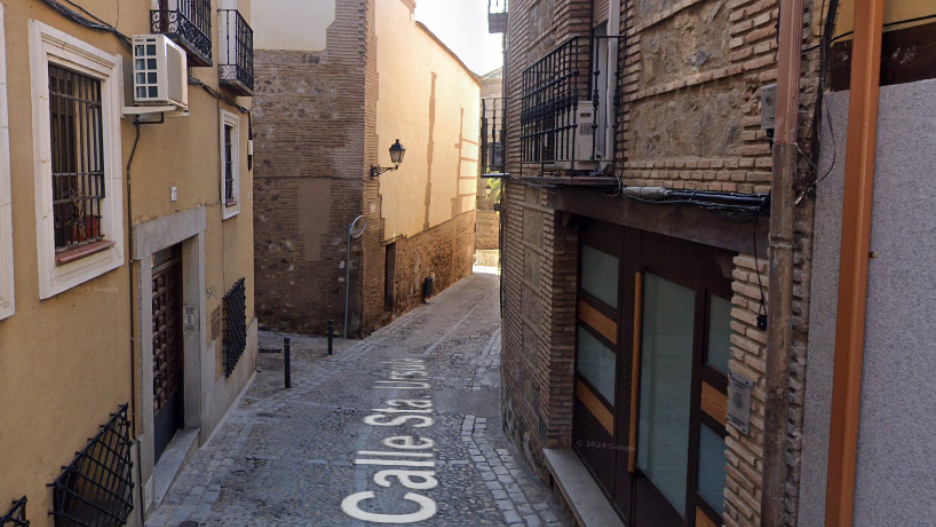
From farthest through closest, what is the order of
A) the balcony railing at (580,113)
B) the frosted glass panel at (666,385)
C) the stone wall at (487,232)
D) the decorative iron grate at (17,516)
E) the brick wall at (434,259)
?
the stone wall at (487,232), the brick wall at (434,259), the balcony railing at (580,113), the frosted glass panel at (666,385), the decorative iron grate at (17,516)

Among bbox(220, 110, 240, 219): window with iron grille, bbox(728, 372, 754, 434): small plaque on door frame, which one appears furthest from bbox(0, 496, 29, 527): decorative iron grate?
bbox(220, 110, 240, 219): window with iron grille

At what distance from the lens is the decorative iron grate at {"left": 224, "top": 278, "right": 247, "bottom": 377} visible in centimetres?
1011

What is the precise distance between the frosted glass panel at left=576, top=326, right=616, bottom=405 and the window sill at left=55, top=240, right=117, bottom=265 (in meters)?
4.09

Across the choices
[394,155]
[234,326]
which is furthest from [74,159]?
[394,155]

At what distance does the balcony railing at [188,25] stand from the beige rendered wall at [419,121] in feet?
32.0

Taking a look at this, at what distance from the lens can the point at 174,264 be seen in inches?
333

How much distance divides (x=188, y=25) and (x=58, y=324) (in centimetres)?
370

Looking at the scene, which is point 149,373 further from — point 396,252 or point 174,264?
point 396,252

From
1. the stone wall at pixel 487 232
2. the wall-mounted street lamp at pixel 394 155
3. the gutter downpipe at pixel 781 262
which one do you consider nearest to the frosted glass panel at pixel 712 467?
the gutter downpipe at pixel 781 262

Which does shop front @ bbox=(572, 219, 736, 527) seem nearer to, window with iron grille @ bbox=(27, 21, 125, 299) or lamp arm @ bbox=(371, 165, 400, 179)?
window with iron grille @ bbox=(27, 21, 125, 299)

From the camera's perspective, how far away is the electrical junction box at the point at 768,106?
3.60 m

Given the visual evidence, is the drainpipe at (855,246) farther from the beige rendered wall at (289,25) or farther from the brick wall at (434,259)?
the brick wall at (434,259)

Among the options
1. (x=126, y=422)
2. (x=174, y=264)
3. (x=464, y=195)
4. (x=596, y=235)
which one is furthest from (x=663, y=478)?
(x=464, y=195)

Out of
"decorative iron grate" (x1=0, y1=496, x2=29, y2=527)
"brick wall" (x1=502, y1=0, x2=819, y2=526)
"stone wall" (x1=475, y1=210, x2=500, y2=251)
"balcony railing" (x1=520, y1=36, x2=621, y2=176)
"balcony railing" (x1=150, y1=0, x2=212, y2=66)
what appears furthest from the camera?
"stone wall" (x1=475, y1=210, x2=500, y2=251)
